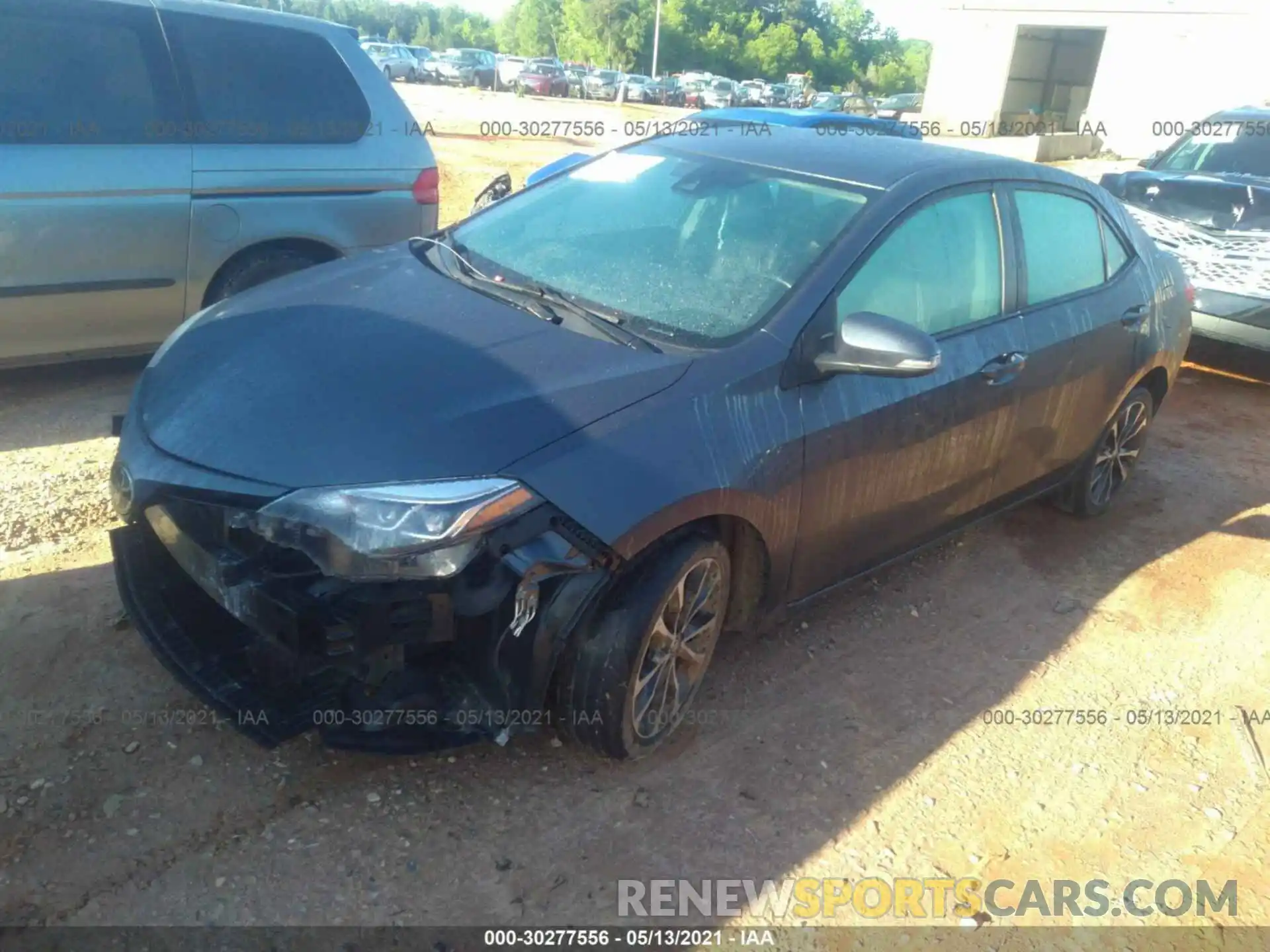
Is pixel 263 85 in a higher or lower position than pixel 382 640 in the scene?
higher

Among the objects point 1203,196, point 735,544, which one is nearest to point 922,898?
point 735,544

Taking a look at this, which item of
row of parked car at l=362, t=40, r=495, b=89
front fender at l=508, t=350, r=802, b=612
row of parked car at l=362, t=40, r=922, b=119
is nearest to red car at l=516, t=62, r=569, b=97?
row of parked car at l=362, t=40, r=922, b=119

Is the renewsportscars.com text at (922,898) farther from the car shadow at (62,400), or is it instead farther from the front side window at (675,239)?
the car shadow at (62,400)

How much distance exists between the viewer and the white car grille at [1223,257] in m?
7.16

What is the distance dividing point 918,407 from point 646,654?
1.29 m

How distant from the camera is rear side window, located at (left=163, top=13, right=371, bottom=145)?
4.96 metres

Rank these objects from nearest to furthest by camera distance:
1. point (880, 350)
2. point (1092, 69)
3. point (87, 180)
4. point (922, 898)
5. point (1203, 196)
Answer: point (922, 898) → point (880, 350) → point (87, 180) → point (1203, 196) → point (1092, 69)

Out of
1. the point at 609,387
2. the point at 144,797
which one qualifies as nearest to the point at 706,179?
the point at 609,387

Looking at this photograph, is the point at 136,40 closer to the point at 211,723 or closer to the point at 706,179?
the point at 706,179

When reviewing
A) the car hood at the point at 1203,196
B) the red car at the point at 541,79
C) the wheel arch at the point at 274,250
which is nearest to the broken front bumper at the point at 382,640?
the wheel arch at the point at 274,250

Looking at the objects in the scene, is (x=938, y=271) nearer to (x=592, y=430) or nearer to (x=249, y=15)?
(x=592, y=430)

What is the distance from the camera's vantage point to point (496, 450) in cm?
244

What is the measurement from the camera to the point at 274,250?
5199mm

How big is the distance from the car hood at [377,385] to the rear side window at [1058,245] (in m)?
1.83
